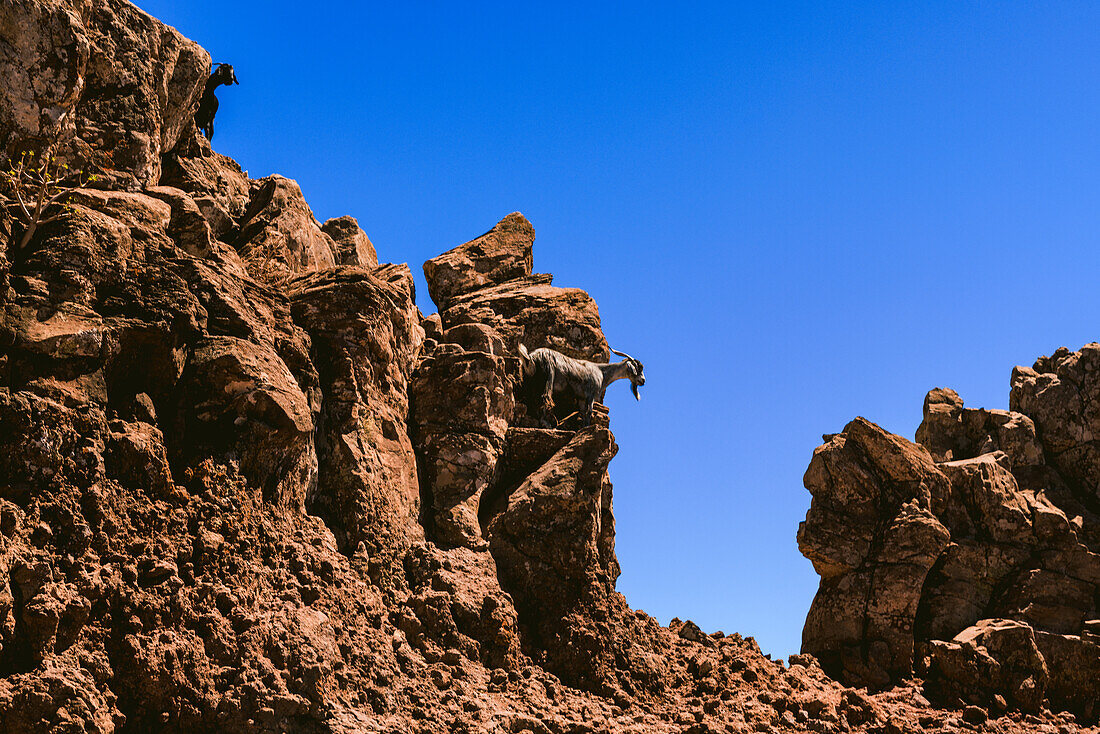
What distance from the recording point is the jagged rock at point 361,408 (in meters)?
13.6

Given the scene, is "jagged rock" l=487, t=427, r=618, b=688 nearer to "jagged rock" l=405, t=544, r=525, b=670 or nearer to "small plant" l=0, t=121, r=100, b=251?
"jagged rock" l=405, t=544, r=525, b=670

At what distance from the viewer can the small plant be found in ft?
38.9

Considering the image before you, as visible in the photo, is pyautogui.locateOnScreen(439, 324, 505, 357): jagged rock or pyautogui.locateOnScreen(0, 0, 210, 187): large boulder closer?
pyautogui.locateOnScreen(0, 0, 210, 187): large boulder

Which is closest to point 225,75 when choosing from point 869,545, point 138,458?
point 138,458

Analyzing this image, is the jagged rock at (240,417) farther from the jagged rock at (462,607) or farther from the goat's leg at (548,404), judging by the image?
Result: the goat's leg at (548,404)

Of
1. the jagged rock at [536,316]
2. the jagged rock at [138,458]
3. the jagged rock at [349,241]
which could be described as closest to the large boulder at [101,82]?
the jagged rock at [349,241]

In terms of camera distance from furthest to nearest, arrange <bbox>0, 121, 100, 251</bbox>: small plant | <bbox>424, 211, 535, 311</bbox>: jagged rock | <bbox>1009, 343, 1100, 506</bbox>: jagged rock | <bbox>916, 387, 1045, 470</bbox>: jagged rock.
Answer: <bbox>916, 387, 1045, 470</bbox>: jagged rock < <bbox>1009, 343, 1100, 506</bbox>: jagged rock < <bbox>424, 211, 535, 311</bbox>: jagged rock < <bbox>0, 121, 100, 251</bbox>: small plant

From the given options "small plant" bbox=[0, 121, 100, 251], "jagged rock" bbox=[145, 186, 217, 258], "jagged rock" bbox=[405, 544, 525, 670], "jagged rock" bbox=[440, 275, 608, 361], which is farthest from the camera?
"jagged rock" bbox=[440, 275, 608, 361]

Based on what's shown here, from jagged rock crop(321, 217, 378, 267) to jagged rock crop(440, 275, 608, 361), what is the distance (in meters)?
2.11

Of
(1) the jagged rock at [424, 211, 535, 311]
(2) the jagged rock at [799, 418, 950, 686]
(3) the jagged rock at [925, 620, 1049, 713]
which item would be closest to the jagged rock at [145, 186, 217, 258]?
(1) the jagged rock at [424, 211, 535, 311]

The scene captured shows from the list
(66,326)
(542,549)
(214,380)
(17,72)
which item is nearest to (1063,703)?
(542,549)

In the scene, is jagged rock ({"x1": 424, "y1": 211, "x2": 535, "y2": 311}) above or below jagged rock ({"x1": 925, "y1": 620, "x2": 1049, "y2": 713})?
above

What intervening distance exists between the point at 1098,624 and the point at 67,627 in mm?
16285

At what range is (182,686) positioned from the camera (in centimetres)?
1008
